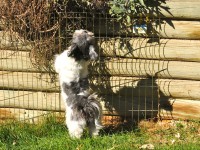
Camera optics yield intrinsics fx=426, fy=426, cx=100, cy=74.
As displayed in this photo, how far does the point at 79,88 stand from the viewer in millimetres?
6504

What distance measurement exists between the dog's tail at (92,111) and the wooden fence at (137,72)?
102 cm

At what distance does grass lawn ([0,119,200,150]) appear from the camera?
6.17m

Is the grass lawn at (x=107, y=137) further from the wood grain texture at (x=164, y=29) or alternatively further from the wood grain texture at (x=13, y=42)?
the wood grain texture at (x=164, y=29)

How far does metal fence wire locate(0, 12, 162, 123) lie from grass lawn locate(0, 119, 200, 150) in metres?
0.41

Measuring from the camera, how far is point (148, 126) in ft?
23.4

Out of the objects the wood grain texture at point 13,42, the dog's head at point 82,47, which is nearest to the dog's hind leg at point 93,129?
the dog's head at point 82,47

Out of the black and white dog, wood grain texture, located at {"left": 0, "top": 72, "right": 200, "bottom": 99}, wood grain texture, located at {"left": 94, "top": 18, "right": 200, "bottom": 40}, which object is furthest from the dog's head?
wood grain texture, located at {"left": 0, "top": 72, "right": 200, "bottom": 99}

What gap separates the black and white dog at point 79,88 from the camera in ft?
20.7

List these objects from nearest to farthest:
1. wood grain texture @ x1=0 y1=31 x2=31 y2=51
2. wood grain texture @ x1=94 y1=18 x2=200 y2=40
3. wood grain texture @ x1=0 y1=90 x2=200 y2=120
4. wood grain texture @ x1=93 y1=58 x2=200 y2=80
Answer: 1. wood grain texture @ x1=94 y1=18 x2=200 y2=40
2. wood grain texture @ x1=93 y1=58 x2=200 y2=80
3. wood grain texture @ x1=0 y1=90 x2=200 y2=120
4. wood grain texture @ x1=0 y1=31 x2=31 y2=51

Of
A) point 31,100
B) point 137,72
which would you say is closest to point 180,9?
point 137,72

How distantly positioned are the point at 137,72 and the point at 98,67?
0.68 meters

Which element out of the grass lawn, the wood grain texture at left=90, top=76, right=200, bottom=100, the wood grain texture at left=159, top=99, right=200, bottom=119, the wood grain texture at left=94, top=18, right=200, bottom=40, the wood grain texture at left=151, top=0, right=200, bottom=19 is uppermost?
the wood grain texture at left=151, top=0, right=200, bottom=19

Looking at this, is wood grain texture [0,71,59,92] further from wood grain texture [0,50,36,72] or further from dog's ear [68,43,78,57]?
dog's ear [68,43,78,57]

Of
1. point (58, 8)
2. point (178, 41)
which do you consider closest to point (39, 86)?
point (58, 8)
